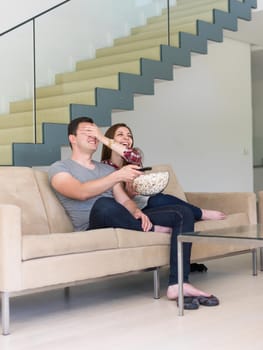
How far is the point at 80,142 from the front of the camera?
142 inches

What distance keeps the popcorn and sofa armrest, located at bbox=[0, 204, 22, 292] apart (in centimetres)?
86

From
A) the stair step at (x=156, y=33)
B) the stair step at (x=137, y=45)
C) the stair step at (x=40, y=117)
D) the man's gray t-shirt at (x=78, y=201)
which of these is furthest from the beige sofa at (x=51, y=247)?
the stair step at (x=156, y=33)

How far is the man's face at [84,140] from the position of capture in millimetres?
3592

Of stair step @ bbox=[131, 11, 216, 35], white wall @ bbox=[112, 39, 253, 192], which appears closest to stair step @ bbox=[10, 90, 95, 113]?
stair step @ bbox=[131, 11, 216, 35]

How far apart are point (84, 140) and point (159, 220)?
2.12 feet

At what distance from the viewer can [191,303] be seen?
3.27 meters

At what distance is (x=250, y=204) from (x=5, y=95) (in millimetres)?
2170

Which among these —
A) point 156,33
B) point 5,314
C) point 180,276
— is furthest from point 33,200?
point 156,33

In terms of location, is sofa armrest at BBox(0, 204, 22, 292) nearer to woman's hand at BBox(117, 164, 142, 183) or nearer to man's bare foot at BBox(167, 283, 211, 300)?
woman's hand at BBox(117, 164, 142, 183)

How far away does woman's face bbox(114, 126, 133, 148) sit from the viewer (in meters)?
3.76

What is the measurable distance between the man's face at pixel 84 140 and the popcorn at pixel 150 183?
348mm

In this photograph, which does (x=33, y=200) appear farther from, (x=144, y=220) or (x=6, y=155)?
(x=6, y=155)

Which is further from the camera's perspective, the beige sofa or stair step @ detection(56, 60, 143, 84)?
stair step @ detection(56, 60, 143, 84)

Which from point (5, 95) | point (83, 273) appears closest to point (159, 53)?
point (5, 95)
